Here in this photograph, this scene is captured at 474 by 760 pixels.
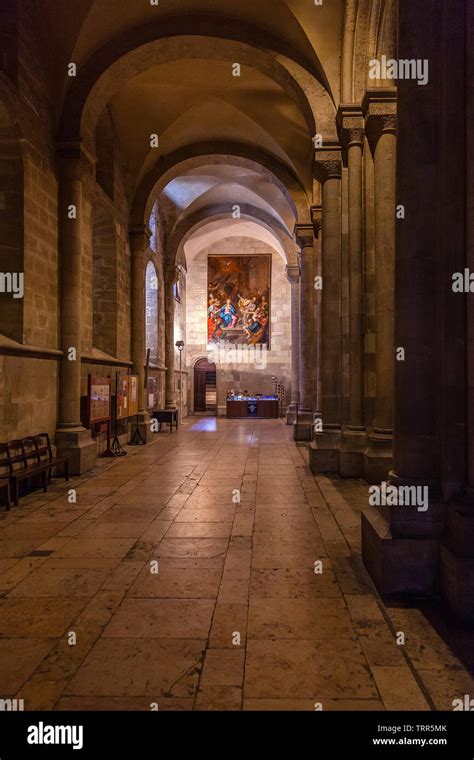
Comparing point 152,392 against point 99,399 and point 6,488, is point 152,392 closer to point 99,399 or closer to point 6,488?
point 99,399

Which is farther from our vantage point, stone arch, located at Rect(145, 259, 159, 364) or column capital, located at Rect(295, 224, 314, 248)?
stone arch, located at Rect(145, 259, 159, 364)

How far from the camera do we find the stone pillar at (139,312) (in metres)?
13.1

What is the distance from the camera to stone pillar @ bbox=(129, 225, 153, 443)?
1312 centimetres

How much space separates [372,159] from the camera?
7.72 meters

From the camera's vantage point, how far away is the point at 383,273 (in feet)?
22.5

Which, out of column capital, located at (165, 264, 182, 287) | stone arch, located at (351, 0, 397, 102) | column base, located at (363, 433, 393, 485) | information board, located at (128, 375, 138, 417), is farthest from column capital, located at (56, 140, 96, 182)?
column capital, located at (165, 264, 182, 287)

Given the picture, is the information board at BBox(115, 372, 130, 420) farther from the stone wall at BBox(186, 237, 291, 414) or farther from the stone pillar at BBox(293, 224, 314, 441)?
the stone wall at BBox(186, 237, 291, 414)

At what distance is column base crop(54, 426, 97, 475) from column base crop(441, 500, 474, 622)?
641cm

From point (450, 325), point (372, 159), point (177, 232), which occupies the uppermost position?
point (177, 232)

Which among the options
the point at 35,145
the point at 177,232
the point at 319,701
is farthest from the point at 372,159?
the point at 177,232

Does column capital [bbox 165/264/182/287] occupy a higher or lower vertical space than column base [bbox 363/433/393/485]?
higher

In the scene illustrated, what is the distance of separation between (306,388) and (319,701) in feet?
40.2

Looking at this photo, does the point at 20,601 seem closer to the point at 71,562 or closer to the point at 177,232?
the point at 71,562

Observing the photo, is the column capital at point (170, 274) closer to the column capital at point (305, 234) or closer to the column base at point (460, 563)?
the column capital at point (305, 234)
